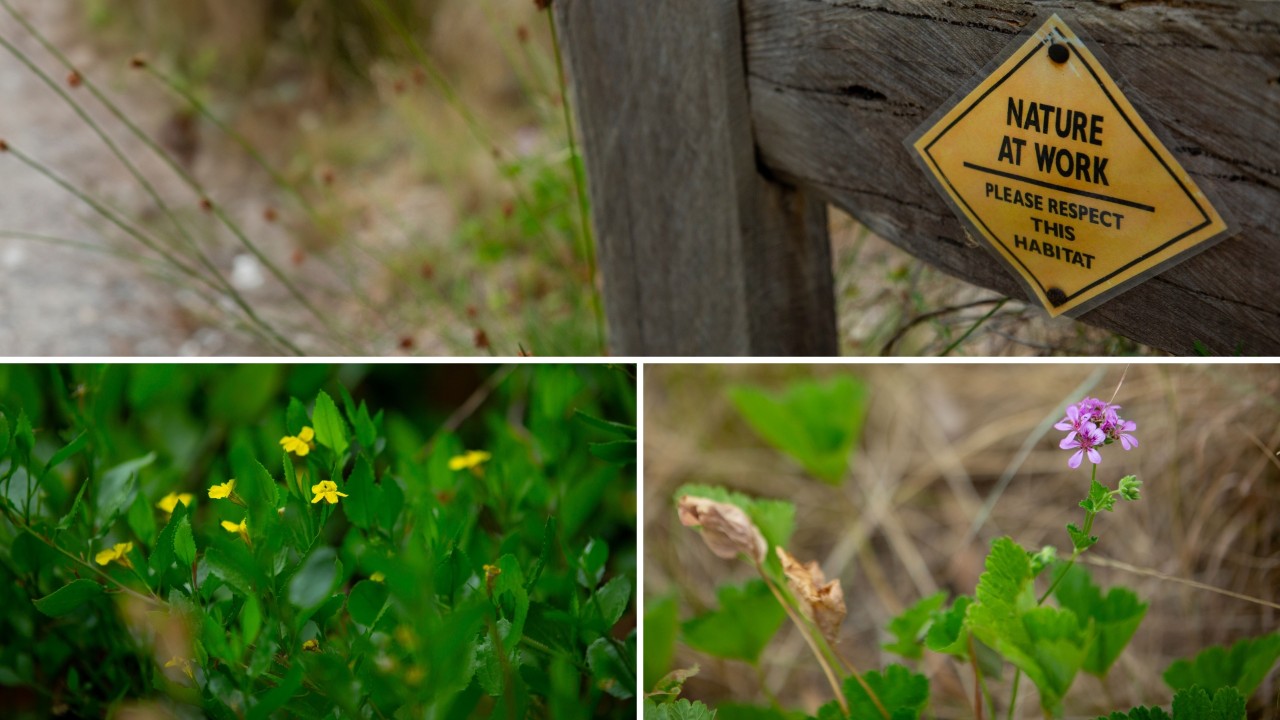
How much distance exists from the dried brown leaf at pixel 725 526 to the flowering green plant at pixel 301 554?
8cm

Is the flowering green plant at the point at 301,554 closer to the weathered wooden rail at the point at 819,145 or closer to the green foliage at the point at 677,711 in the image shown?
the green foliage at the point at 677,711

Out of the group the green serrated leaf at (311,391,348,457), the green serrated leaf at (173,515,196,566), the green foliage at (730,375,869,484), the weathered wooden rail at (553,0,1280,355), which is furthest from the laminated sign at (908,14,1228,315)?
the green serrated leaf at (173,515,196,566)

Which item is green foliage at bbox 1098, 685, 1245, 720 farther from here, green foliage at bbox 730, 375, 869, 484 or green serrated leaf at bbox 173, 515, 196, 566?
green serrated leaf at bbox 173, 515, 196, 566

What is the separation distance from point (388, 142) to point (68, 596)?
154 inches

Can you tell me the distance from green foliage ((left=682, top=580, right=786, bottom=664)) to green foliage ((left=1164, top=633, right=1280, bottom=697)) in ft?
1.21

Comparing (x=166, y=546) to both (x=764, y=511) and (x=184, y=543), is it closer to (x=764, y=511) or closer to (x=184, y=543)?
(x=184, y=543)

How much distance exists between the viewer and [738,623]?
1.15 meters

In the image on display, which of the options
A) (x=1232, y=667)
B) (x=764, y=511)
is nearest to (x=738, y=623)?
(x=764, y=511)

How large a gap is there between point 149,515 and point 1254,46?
3.33ft

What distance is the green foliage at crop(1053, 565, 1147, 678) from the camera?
1038 millimetres

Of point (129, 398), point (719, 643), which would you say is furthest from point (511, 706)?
point (129, 398)

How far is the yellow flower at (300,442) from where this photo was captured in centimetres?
92

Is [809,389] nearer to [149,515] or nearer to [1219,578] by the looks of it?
[1219,578]

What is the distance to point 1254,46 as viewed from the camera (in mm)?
927
